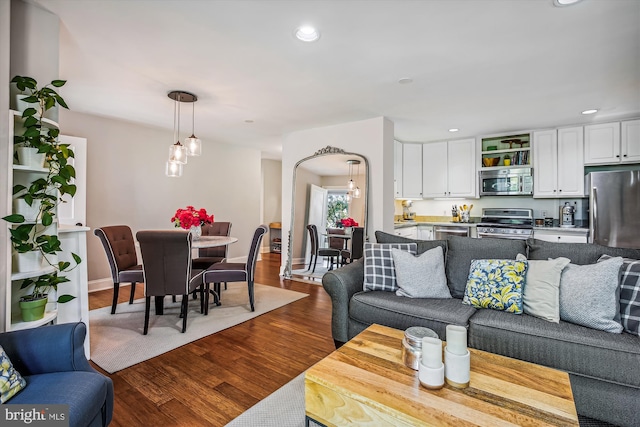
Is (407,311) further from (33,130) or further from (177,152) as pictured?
(177,152)

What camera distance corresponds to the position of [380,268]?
2.65 m

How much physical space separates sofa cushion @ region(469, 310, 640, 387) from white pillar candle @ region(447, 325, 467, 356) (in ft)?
2.58

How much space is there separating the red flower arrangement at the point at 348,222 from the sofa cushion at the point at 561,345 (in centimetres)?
266

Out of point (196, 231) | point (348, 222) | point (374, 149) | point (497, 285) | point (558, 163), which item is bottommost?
point (497, 285)

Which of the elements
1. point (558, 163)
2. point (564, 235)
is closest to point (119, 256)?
point (564, 235)

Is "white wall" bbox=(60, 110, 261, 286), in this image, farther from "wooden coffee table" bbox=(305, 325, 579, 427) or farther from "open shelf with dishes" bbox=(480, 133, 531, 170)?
"open shelf with dishes" bbox=(480, 133, 531, 170)

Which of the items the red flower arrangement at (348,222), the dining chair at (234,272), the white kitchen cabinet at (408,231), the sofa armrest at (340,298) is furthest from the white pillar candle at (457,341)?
the white kitchen cabinet at (408,231)

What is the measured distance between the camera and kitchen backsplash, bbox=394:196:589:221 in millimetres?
4850

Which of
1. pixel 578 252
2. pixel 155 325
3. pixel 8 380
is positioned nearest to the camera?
pixel 8 380

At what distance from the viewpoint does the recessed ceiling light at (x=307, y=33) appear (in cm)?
221

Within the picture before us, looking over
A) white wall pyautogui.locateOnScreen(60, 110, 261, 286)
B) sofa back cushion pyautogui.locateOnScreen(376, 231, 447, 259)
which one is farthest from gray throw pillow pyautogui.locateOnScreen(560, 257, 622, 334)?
white wall pyautogui.locateOnScreen(60, 110, 261, 286)

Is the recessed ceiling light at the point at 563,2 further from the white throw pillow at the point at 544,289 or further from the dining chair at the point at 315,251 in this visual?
the dining chair at the point at 315,251

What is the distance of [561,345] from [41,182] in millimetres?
3218

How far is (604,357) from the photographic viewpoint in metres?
1.62
